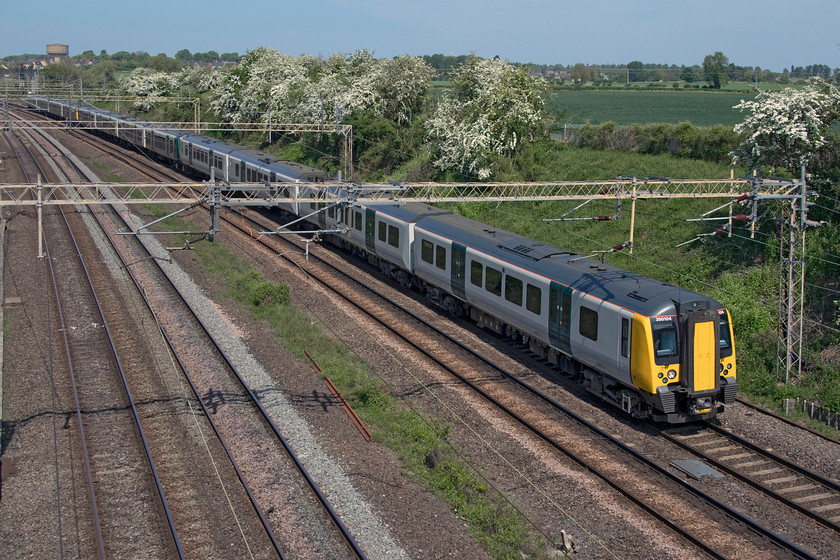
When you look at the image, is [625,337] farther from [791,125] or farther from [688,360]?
[791,125]

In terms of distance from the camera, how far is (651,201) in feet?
105

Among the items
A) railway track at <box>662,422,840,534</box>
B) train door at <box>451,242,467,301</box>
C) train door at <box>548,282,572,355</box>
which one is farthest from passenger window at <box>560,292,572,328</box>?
train door at <box>451,242,467,301</box>

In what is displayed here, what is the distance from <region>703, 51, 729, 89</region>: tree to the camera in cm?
10388

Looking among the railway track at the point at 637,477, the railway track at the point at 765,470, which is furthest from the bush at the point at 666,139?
the railway track at the point at 765,470

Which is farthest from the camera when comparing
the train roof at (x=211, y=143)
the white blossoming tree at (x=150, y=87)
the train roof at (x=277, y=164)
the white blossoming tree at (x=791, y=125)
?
the white blossoming tree at (x=150, y=87)

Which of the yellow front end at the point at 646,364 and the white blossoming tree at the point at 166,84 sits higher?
the white blossoming tree at the point at 166,84

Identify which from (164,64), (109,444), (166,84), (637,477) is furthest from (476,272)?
(164,64)

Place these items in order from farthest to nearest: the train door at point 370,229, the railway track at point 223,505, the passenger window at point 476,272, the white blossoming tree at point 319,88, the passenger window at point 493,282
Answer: the white blossoming tree at point 319,88, the train door at point 370,229, the passenger window at point 476,272, the passenger window at point 493,282, the railway track at point 223,505

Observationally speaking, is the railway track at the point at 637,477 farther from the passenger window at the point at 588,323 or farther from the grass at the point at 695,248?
the grass at the point at 695,248

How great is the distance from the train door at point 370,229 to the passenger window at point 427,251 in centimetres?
393

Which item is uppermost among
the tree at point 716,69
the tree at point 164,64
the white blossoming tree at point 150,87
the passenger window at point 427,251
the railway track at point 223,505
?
the tree at point 164,64

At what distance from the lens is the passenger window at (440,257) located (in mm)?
23250

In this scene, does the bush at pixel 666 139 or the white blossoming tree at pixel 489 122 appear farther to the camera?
the white blossoming tree at pixel 489 122

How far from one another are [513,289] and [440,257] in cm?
418
